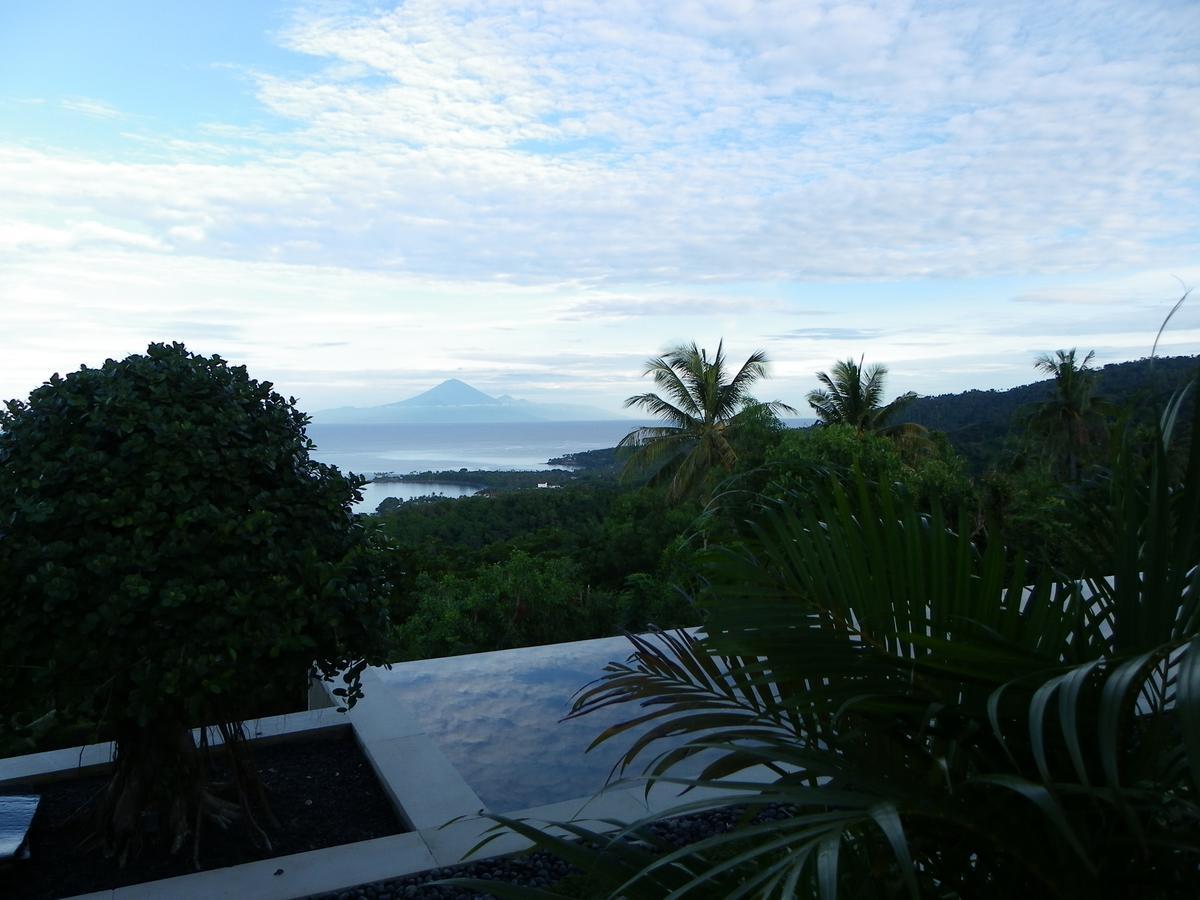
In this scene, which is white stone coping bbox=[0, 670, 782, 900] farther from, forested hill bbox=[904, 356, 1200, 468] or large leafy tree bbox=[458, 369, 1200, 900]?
forested hill bbox=[904, 356, 1200, 468]

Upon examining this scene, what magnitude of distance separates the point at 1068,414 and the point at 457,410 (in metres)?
31.7

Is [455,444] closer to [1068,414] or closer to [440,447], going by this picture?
[440,447]

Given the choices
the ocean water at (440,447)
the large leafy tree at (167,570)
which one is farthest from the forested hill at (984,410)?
the large leafy tree at (167,570)

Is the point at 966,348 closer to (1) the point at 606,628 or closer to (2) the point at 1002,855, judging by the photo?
(1) the point at 606,628

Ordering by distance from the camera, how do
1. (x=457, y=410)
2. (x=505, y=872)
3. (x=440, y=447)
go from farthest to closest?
1. (x=457, y=410)
2. (x=440, y=447)
3. (x=505, y=872)

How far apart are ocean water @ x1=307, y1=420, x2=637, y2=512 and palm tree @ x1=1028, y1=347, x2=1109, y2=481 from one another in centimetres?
1412

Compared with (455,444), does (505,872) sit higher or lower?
lower

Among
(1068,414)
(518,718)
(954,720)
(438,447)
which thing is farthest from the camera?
(438,447)

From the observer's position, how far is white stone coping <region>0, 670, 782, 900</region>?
2.59 metres

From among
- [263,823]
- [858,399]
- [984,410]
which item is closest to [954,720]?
[263,823]

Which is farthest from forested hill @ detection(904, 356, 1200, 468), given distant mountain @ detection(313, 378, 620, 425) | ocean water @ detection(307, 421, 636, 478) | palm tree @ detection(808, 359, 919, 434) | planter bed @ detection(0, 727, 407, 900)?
planter bed @ detection(0, 727, 407, 900)

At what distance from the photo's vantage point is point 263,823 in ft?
9.96

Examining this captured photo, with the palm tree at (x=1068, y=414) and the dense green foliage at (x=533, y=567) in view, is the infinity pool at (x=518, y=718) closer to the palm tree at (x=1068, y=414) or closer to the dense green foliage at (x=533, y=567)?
the dense green foliage at (x=533, y=567)

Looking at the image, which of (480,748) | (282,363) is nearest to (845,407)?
(282,363)
